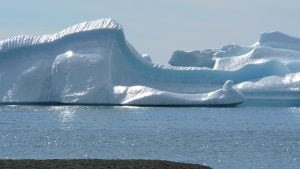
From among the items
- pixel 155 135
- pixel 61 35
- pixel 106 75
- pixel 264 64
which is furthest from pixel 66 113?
pixel 155 135

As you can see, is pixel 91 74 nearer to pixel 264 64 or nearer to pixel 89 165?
pixel 264 64

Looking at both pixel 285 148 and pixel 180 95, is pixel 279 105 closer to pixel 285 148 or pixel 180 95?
pixel 180 95

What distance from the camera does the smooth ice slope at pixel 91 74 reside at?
4900 cm

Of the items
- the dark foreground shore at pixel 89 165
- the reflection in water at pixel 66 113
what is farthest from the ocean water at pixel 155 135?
the dark foreground shore at pixel 89 165

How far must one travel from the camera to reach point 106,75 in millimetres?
49656

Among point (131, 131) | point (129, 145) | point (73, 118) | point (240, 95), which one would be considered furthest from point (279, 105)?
point (129, 145)

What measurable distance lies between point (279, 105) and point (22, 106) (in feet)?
42.2

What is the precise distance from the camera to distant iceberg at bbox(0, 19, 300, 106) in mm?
49062

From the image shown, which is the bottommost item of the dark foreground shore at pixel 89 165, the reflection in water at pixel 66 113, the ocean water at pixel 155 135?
the reflection in water at pixel 66 113

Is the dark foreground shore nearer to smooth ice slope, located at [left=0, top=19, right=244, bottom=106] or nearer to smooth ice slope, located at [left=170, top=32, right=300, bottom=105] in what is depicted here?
smooth ice slope, located at [left=0, top=19, right=244, bottom=106]

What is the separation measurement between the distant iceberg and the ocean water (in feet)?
2.38

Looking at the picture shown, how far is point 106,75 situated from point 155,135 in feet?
57.8

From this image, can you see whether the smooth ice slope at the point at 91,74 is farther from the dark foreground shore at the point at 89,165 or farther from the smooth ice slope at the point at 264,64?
the dark foreground shore at the point at 89,165

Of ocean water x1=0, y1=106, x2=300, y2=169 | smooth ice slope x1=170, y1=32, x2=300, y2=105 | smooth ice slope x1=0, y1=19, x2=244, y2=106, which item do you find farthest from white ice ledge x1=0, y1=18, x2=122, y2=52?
smooth ice slope x1=170, y1=32, x2=300, y2=105
